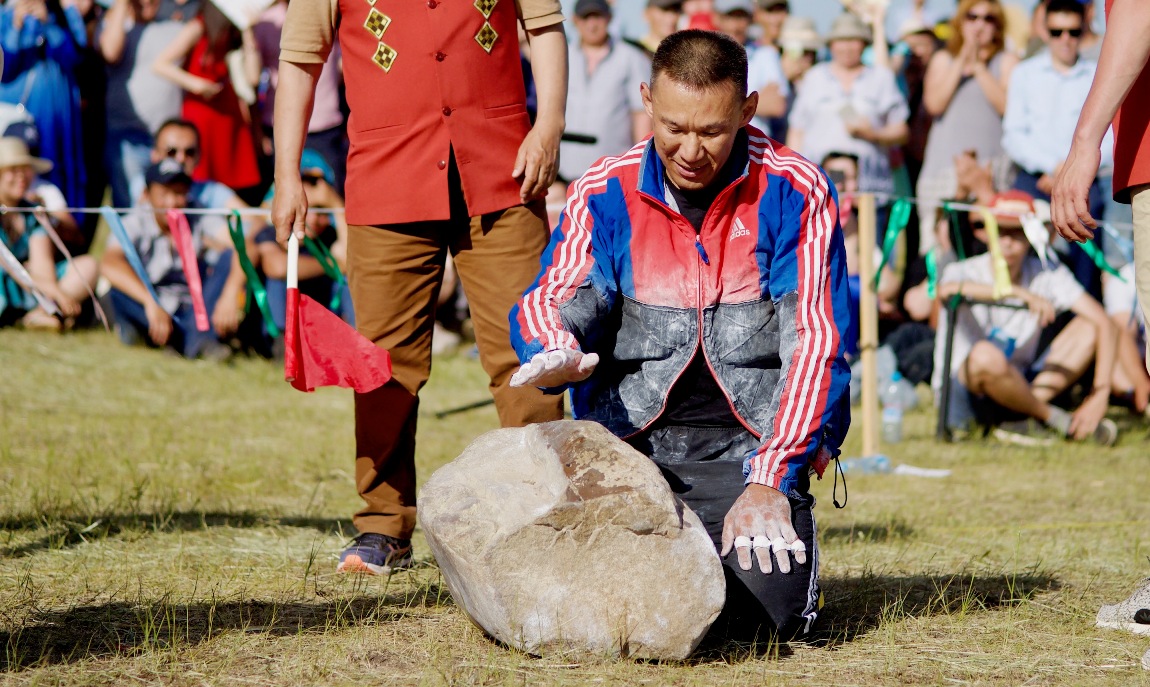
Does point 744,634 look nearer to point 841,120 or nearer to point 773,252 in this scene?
point 773,252

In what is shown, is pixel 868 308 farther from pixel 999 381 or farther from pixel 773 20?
pixel 773 20

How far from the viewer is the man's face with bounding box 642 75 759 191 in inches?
146

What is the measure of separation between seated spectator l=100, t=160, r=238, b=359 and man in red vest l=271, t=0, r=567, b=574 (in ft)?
16.6

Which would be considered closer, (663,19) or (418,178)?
(418,178)

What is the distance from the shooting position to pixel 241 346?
969 cm

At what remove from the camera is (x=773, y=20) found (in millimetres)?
11562

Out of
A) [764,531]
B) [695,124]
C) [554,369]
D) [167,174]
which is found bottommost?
[764,531]

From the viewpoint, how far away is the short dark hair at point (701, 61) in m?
3.71

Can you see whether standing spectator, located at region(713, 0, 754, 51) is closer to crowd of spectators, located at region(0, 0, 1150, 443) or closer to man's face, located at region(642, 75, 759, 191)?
crowd of spectators, located at region(0, 0, 1150, 443)

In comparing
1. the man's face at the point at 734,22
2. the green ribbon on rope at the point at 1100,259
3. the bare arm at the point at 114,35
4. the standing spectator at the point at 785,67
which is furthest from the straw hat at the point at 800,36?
the bare arm at the point at 114,35

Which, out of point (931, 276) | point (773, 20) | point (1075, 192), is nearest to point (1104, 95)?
point (1075, 192)

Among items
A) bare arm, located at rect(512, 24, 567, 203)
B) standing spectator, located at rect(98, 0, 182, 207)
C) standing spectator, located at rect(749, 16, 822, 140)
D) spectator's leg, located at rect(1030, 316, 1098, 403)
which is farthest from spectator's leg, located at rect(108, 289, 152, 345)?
spectator's leg, located at rect(1030, 316, 1098, 403)

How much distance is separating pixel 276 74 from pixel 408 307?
499cm

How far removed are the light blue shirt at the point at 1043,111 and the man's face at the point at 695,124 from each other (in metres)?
5.73
